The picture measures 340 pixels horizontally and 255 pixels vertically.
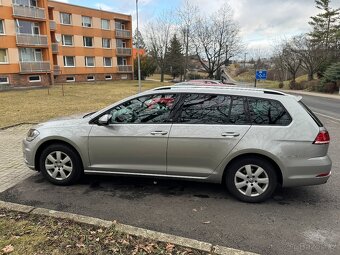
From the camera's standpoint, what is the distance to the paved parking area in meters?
4.75

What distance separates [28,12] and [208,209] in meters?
29.3

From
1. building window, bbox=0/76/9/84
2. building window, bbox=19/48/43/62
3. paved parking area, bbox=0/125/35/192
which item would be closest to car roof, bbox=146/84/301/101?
paved parking area, bbox=0/125/35/192

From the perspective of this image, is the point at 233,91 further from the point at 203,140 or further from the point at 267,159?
the point at 267,159

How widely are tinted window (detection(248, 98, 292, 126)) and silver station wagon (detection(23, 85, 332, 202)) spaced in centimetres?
1

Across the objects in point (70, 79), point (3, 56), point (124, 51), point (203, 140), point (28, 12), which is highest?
point (28, 12)

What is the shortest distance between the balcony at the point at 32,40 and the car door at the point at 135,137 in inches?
1062

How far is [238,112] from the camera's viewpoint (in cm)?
393

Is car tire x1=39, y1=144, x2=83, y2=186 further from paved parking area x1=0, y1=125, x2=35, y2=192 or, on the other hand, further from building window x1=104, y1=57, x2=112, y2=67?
building window x1=104, y1=57, x2=112, y2=67

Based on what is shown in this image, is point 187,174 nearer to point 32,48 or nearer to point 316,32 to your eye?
point 32,48

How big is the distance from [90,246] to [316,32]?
4783 cm

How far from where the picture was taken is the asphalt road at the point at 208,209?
122 inches

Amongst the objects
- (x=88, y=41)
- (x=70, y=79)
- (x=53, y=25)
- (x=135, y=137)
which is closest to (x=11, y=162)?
(x=135, y=137)

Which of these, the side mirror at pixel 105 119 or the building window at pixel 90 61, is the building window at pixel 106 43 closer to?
the building window at pixel 90 61

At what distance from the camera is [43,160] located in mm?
4504
